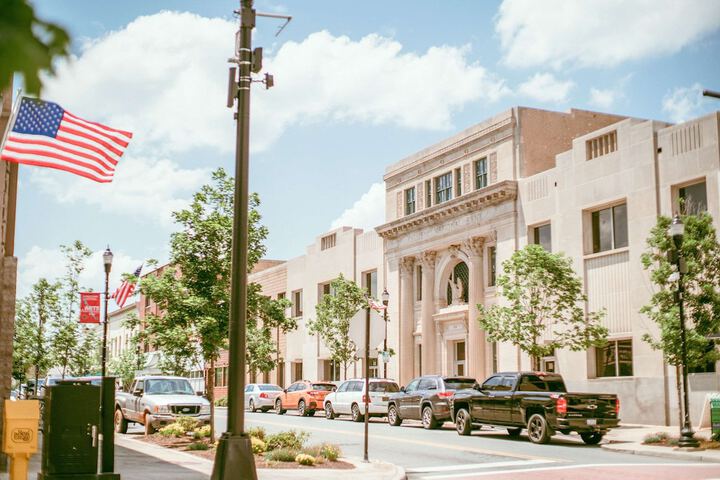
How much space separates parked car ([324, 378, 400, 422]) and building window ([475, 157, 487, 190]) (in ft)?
37.1

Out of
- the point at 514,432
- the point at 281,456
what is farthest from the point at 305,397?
the point at 281,456

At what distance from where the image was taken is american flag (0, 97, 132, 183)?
12.8 metres

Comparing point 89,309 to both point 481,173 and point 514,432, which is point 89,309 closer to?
point 514,432

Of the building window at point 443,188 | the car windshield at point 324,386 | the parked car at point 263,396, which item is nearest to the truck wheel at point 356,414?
the car windshield at point 324,386

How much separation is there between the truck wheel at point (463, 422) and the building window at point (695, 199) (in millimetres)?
9962

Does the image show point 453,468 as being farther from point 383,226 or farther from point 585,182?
point 383,226

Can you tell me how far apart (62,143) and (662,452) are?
1428 cm

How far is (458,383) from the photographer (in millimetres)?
29109

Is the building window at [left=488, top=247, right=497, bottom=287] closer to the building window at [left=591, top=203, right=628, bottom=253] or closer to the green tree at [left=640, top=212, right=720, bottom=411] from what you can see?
the building window at [left=591, top=203, right=628, bottom=253]

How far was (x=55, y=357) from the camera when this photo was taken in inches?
1631

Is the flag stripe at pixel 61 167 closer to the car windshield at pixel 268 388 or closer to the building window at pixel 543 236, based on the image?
the building window at pixel 543 236

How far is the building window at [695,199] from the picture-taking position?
2822 centimetres

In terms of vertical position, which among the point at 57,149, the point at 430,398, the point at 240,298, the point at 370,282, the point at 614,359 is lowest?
the point at 430,398

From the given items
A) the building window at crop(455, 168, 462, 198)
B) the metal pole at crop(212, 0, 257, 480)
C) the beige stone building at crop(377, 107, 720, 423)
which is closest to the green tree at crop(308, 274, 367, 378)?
the beige stone building at crop(377, 107, 720, 423)
